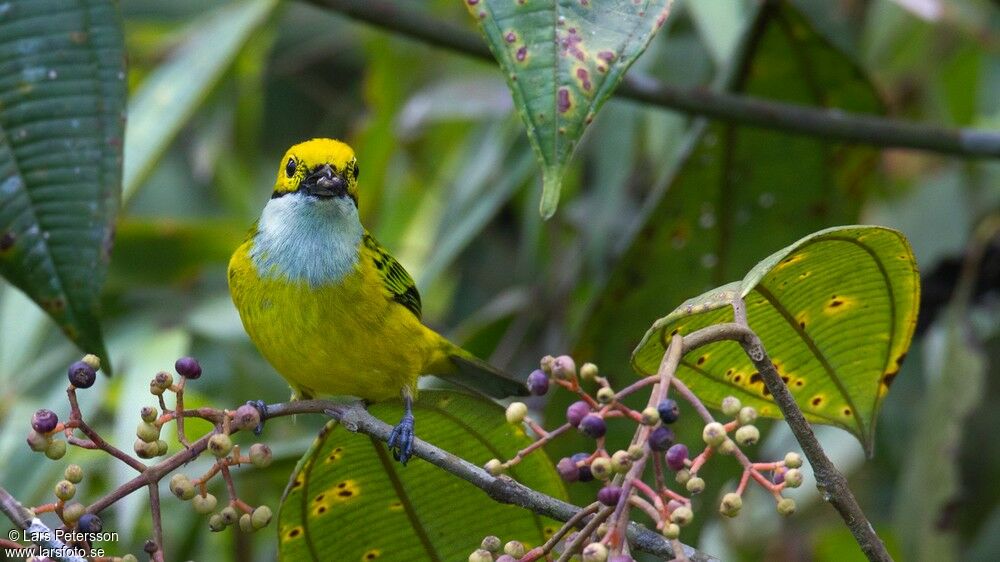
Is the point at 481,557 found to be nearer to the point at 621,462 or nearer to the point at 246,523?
the point at 621,462

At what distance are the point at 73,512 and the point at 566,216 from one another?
342cm

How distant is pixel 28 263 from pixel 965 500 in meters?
2.65

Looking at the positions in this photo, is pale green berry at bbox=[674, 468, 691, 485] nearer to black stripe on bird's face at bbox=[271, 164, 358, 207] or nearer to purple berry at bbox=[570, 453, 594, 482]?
purple berry at bbox=[570, 453, 594, 482]

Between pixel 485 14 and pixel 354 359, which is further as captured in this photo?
pixel 354 359

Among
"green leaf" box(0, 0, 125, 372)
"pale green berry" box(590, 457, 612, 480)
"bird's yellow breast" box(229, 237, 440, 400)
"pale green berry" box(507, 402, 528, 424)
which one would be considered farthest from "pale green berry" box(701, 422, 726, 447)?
"bird's yellow breast" box(229, 237, 440, 400)

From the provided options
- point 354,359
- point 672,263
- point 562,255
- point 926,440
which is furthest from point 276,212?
point 562,255

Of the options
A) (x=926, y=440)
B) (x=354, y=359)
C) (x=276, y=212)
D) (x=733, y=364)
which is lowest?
(x=926, y=440)

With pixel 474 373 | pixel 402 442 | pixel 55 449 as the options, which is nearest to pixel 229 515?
pixel 55 449

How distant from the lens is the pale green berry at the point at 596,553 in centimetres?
116

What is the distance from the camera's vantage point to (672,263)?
302 cm

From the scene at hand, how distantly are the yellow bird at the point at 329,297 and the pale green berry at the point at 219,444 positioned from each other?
88 centimetres

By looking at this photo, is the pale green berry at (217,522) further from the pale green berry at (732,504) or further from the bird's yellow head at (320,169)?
the bird's yellow head at (320,169)

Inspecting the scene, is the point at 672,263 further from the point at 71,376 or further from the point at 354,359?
the point at 71,376

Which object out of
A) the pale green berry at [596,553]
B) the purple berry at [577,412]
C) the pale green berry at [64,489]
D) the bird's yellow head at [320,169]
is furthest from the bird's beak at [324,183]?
the pale green berry at [596,553]
